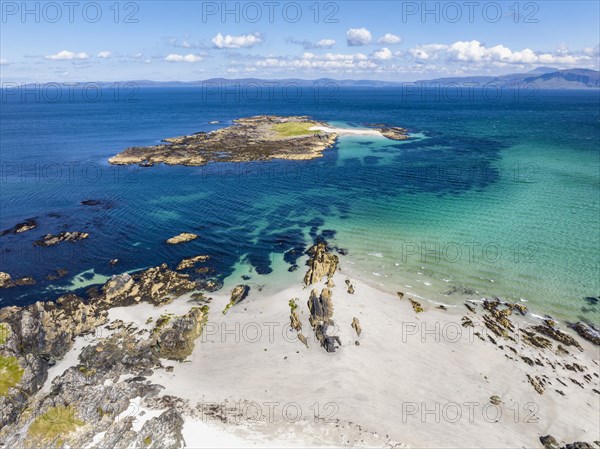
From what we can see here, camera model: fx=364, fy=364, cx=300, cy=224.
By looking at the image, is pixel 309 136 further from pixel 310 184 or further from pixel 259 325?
pixel 259 325

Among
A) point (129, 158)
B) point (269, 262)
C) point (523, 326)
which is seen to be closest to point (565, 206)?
point (523, 326)

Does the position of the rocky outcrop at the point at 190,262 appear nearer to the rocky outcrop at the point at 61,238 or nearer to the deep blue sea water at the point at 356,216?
the deep blue sea water at the point at 356,216

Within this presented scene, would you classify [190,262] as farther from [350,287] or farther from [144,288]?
[350,287]

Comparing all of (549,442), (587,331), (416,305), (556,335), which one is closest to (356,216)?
(416,305)

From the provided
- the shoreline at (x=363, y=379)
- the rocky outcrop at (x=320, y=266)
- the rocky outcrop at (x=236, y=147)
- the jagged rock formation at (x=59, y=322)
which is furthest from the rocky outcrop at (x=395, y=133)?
the jagged rock formation at (x=59, y=322)

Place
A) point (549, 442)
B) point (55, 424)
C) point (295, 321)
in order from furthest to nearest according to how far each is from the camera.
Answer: point (295, 321), point (549, 442), point (55, 424)

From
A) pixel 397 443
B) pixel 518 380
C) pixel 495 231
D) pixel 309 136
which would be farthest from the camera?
pixel 309 136
